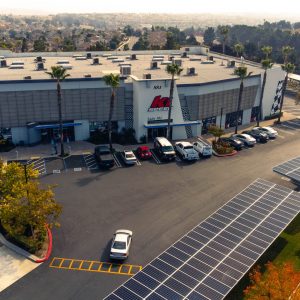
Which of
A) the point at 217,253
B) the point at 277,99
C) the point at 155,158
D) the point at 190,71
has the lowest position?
the point at 155,158

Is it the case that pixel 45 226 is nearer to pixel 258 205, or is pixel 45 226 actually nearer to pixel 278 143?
pixel 258 205

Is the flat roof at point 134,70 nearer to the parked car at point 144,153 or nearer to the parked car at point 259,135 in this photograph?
the parked car at point 259,135

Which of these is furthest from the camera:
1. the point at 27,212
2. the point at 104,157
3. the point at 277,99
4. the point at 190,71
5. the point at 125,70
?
the point at 277,99

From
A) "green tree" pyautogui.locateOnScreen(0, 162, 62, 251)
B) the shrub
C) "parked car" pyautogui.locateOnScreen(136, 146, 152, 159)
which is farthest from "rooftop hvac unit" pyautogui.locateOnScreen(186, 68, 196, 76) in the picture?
"green tree" pyautogui.locateOnScreen(0, 162, 62, 251)

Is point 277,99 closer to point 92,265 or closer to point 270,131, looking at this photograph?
point 270,131

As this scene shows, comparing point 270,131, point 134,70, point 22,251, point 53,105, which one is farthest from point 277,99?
point 22,251

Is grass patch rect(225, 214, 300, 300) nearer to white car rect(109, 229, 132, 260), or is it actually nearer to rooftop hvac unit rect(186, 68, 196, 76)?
white car rect(109, 229, 132, 260)

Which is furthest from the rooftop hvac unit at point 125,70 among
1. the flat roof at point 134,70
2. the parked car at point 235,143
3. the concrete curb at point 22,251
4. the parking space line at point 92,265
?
the parking space line at point 92,265
